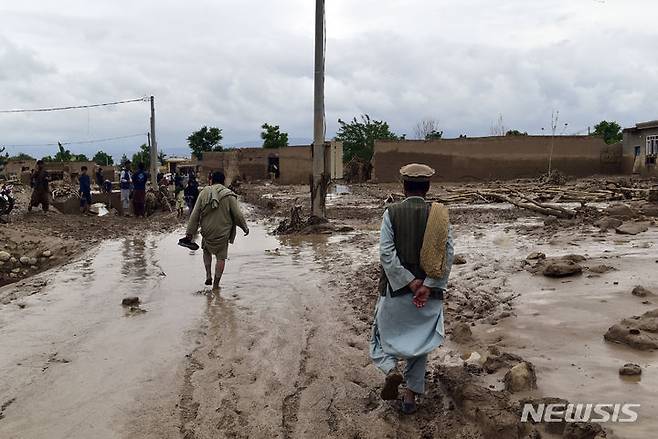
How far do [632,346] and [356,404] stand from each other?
2.06m

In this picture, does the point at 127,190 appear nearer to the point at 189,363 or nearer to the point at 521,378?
the point at 189,363

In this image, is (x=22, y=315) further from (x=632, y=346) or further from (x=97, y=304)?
(x=632, y=346)

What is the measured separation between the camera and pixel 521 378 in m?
3.89

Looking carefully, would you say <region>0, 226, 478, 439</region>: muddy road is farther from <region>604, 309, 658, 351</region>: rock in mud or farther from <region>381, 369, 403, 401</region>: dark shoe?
<region>604, 309, 658, 351</region>: rock in mud

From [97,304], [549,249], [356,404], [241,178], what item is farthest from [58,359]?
[241,178]

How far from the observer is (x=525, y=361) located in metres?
4.28

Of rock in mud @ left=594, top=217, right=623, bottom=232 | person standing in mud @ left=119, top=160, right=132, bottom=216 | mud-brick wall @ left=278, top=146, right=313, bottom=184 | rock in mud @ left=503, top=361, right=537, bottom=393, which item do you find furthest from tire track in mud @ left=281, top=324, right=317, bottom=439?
mud-brick wall @ left=278, top=146, right=313, bottom=184

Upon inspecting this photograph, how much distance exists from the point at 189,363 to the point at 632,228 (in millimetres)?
7640

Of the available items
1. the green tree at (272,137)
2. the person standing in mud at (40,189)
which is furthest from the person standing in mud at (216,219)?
the green tree at (272,137)

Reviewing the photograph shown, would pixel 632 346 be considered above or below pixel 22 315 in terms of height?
above

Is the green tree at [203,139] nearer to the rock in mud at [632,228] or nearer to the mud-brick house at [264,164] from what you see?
the mud-brick house at [264,164]

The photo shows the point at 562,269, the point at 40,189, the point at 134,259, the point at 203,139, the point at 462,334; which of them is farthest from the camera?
the point at 203,139

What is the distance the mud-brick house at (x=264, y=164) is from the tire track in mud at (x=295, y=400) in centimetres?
2741

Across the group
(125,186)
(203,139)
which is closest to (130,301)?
(125,186)
